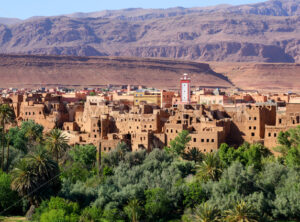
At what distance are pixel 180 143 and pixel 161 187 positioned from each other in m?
6.49

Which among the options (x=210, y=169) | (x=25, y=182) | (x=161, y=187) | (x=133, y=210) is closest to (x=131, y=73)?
(x=210, y=169)

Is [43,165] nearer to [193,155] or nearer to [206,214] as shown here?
[206,214]

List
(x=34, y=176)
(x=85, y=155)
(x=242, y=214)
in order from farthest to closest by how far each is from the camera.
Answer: (x=85, y=155), (x=34, y=176), (x=242, y=214)

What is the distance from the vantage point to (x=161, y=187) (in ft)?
130

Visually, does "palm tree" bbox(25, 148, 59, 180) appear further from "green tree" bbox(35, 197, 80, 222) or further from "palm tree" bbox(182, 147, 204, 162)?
"palm tree" bbox(182, 147, 204, 162)

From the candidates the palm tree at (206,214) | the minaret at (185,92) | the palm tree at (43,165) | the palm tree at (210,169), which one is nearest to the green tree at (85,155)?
the palm tree at (43,165)

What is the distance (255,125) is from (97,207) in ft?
→ 50.6

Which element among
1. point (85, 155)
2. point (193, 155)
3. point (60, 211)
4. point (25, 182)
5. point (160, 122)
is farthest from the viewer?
point (160, 122)

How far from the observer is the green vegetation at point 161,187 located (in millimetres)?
36219

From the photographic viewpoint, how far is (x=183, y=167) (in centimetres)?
4319

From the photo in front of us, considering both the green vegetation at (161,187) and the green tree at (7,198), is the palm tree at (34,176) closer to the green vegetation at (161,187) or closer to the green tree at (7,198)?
the green vegetation at (161,187)

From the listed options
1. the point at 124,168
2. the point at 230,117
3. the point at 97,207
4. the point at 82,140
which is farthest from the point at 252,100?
the point at 97,207

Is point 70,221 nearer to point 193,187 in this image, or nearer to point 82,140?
point 193,187

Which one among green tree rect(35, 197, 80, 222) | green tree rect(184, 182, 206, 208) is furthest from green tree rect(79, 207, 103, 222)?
green tree rect(184, 182, 206, 208)
